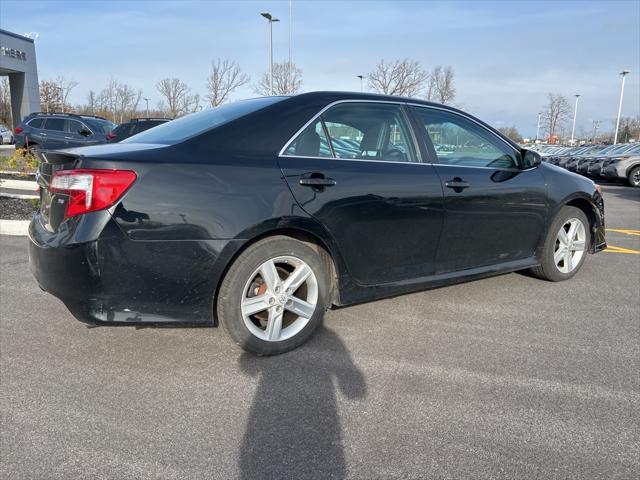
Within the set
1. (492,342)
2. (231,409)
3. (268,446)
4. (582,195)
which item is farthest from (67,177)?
(582,195)

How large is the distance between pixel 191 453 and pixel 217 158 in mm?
1568

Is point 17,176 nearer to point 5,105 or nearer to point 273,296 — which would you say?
point 273,296

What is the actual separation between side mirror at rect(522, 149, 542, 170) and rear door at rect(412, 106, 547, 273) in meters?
0.04

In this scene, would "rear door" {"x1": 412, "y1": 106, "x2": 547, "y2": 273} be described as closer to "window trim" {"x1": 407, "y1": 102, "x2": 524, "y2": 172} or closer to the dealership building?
"window trim" {"x1": 407, "y1": 102, "x2": 524, "y2": 172}

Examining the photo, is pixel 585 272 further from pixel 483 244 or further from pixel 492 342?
pixel 492 342

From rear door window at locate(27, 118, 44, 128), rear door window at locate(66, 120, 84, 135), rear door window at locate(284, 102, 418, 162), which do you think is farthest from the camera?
rear door window at locate(27, 118, 44, 128)

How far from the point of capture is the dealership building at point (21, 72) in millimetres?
30219

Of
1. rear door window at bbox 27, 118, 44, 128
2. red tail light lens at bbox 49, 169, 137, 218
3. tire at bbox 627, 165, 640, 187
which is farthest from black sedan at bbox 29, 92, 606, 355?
rear door window at bbox 27, 118, 44, 128

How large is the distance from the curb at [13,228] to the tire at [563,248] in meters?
6.15

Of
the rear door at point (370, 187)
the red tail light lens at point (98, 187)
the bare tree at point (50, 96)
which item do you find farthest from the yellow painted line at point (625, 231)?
the bare tree at point (50, 96)

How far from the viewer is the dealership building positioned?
99.1 ft

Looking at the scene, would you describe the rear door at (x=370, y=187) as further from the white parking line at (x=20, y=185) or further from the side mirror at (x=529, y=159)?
the white parking line at (x=20, y=185)

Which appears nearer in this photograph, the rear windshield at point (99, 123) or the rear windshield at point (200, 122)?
the rear windshield at point (200, 122)

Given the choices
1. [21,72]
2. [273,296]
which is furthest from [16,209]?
[21,72]
